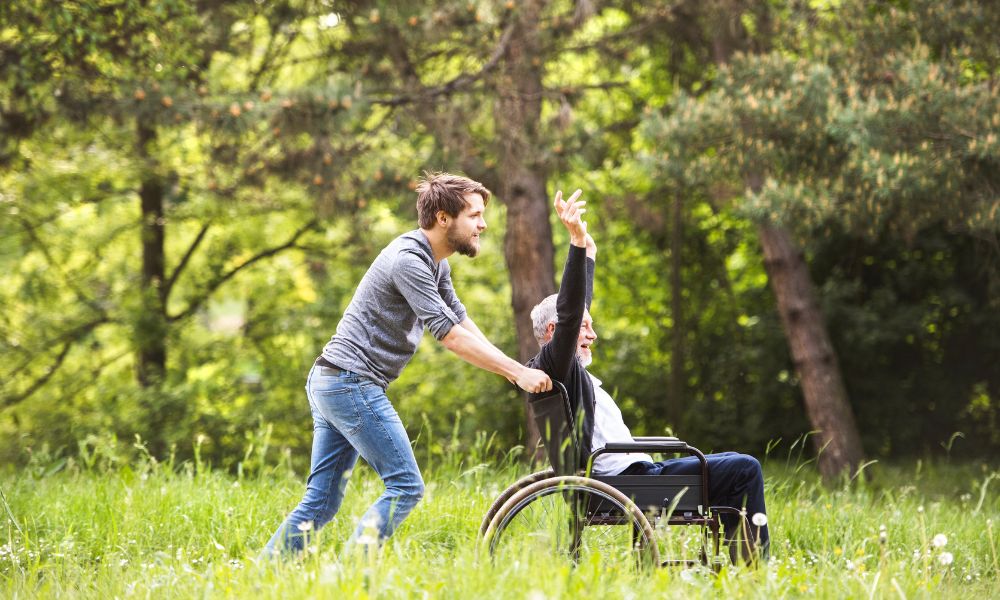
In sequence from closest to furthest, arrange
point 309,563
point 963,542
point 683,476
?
point 309,563 → point 683,476 → point 963,542

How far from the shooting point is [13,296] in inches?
477

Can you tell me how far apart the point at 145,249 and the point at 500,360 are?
1074 centimetres

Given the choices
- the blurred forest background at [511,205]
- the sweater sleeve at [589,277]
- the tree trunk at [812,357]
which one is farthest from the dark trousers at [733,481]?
the tree trunk at [812,357]

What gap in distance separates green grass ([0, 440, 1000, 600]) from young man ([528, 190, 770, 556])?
275 millimetres

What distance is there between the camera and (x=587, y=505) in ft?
11.1

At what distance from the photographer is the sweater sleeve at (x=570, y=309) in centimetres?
338

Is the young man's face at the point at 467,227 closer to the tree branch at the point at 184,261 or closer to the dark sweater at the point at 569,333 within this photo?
the dark sweater at the point at 569,333

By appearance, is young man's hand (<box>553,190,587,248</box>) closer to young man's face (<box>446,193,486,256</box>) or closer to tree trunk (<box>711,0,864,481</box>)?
young man's face (<box>446,193,486,256</box>)

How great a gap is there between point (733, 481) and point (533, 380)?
2.76 ft

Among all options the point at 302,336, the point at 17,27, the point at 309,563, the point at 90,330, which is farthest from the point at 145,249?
the point at 309,563

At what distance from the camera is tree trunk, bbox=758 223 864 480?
9461 mm

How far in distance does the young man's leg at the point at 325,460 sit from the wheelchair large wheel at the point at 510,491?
50 centimetres

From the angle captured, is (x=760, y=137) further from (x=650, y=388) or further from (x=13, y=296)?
(x=13, y=296)

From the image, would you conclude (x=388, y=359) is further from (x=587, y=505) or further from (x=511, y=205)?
(x=511, y=205)
